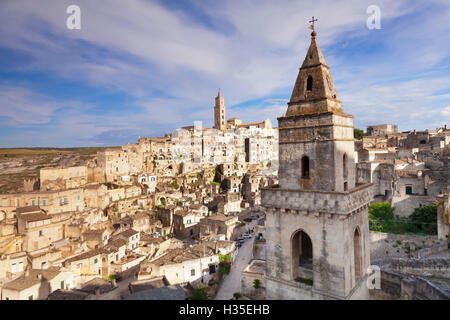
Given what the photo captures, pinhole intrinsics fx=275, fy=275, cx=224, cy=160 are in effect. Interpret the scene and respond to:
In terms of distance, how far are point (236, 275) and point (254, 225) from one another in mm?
15570

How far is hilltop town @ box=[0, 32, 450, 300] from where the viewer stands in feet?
36.9

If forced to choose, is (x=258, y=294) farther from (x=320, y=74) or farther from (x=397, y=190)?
(x=397, y=190)

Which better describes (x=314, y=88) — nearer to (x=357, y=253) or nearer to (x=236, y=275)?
(x=357, y=253)

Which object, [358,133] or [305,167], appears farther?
[358,133]

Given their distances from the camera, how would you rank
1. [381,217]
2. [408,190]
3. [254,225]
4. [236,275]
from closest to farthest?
[236,275] < [381,217] < [408,190] < [254,225]

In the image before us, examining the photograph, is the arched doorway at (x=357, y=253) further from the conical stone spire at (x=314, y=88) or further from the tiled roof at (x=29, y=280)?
the tiled roof at (x=29, y=280)

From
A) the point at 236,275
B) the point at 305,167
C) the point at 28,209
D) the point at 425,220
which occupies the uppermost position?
the point at 305,167

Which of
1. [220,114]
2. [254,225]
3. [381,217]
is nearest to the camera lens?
[381,217]

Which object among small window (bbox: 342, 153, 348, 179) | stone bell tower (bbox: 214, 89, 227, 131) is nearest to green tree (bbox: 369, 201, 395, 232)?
small window (bbox: 342, 153, 348, 179)

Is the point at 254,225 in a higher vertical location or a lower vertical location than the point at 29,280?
lower

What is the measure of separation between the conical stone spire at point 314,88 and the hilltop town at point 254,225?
5cm

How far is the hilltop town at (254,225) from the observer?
11258 millimetres

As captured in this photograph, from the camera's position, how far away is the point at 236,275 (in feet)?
78.7

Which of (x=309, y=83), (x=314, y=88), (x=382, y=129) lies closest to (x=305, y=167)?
(x=314, y=88)
